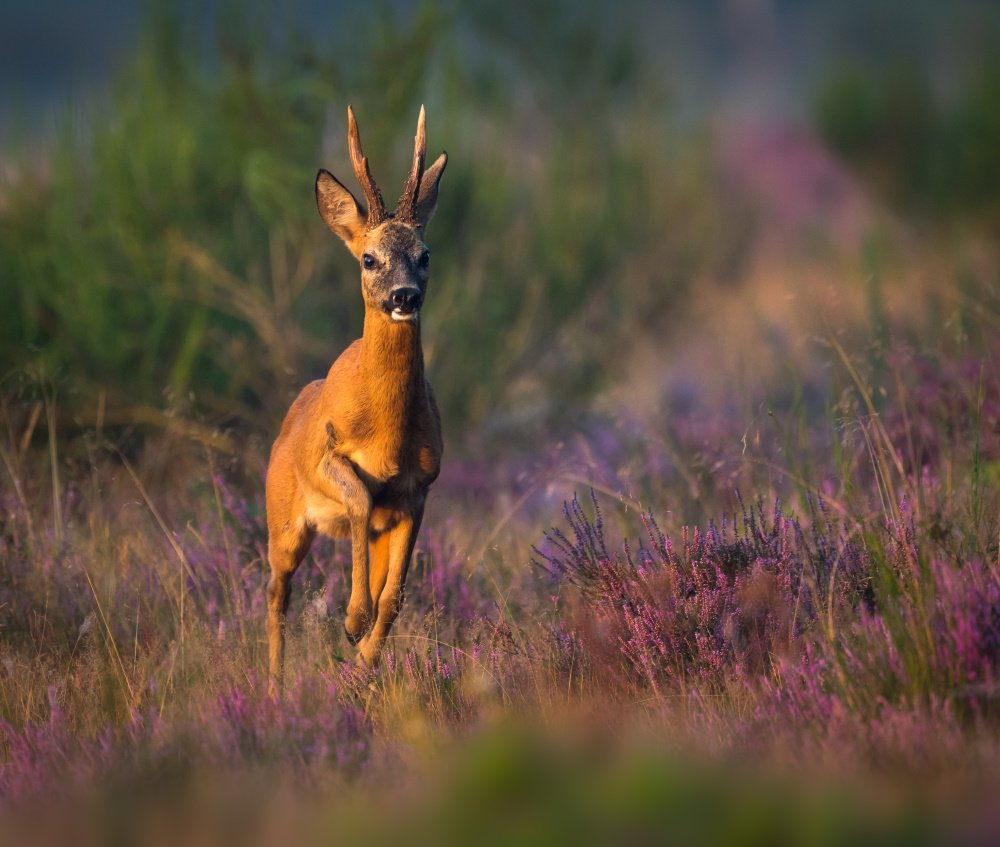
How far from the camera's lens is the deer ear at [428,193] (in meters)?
6.80

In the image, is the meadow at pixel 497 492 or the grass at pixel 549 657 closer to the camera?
the meadow at pixel 497 492

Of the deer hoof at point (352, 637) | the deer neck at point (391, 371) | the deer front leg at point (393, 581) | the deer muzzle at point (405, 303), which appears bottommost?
the deer hoof at point (352, 637)

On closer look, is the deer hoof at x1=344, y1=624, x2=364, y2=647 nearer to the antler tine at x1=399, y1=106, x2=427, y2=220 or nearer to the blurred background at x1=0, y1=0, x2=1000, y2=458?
the antler tine at x1=399, y1=106, x2=427, y2=220

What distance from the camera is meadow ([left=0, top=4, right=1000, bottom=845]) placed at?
12.6 feet

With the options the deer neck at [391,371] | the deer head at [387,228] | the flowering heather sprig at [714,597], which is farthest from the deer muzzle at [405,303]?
the flowering heather sprig at [714,597]

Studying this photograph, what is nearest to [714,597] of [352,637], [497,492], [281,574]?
[352,637]

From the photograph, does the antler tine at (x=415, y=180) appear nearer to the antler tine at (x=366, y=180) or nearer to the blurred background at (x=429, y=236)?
the antler tine at (x=366, y=180)

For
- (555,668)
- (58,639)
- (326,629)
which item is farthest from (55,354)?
(555,668)

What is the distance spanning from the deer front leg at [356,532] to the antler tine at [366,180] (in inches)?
47.6

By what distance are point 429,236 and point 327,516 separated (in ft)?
21.6

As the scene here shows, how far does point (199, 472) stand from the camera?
960cm

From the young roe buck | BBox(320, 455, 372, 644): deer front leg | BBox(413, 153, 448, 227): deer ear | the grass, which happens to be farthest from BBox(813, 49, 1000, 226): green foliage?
BBox(320, 455, 372, 644): deer front leg

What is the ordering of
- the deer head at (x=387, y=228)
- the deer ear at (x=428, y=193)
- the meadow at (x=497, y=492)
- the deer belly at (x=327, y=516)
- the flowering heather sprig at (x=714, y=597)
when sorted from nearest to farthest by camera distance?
the meadow at (x=497, y=492) < the flowering heather sprig at (x=714, y=597) < the deer head at (x=387, y=228) < the deer belly at (x=327, y=516) < the deer ear at (x=428, y=193)

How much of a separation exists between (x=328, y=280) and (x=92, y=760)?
7999mm
